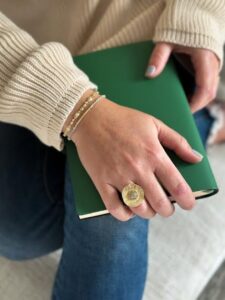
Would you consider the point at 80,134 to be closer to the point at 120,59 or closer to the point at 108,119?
the point at 108,119

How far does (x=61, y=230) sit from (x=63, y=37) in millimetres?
322

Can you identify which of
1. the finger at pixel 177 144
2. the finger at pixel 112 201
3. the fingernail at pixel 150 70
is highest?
the fingernail at pixel 150 70

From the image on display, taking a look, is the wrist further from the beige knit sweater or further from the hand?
the hand

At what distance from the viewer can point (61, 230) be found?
76 cm

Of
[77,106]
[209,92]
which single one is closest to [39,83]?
[77,106]

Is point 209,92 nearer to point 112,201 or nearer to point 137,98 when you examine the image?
point 137,98

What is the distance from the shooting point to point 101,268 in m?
0.63

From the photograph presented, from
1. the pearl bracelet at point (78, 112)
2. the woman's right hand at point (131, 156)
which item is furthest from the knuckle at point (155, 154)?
the pearl bracelet at point (78, 112)

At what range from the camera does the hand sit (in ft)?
2.12

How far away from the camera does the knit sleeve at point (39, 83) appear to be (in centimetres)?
58

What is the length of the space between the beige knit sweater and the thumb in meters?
0.01

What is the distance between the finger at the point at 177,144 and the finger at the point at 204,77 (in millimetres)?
142

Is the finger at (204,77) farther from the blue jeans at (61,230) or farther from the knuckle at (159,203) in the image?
the knuckle at (159,203)

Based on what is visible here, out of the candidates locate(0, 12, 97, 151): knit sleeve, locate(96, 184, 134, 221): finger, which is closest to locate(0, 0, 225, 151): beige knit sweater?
locate(0, 12, 97, 151): knit sleeve
